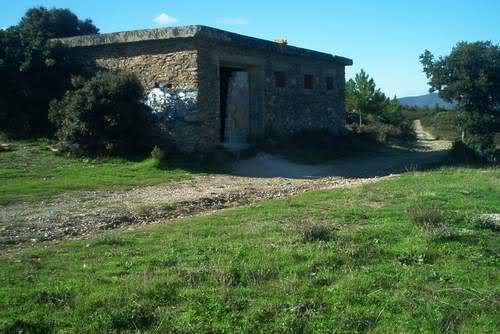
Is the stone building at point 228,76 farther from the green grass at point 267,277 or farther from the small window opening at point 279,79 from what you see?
the green grass at point 267,277

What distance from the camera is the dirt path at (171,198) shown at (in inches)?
342

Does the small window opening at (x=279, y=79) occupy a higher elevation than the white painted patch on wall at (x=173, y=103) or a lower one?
higher

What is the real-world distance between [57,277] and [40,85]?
14095 millimetres

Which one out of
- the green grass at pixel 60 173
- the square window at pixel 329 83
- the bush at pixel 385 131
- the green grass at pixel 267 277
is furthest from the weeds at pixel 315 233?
the bush at pixel 385 131

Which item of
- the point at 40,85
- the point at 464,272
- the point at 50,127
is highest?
the point at 40,85

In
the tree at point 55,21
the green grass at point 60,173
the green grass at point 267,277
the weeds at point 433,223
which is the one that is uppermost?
the tree at point 55,21

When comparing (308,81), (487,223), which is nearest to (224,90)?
(308,81)

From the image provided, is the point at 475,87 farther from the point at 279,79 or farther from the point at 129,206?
the point at 129,206

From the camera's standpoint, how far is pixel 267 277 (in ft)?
20.4

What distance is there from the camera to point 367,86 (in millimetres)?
35812

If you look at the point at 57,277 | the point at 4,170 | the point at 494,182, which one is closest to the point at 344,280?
the point at 57,277

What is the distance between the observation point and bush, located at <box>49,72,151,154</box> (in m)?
16.4

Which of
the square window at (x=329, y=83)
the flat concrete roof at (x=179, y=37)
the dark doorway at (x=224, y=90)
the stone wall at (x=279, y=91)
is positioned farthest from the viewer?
the square window at (x=329, y=83)

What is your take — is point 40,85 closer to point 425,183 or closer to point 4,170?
point 4,170
